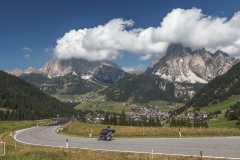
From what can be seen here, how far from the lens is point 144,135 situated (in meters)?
38.8

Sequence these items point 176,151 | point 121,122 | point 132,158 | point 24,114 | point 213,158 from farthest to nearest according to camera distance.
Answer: point 24,114, point 121,122, point 176,151, point 132,158, point 213,158

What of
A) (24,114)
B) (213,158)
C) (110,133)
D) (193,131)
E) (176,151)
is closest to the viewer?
(213,158)

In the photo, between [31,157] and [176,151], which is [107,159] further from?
[176,151]

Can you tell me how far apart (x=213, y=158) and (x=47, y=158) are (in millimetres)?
13563

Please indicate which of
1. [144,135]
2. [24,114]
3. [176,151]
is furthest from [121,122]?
[24,114]

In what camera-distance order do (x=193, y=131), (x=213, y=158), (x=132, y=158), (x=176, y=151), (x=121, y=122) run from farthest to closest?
(x=121, y=122)
(x=193, y=131)
(x=176, y=151)
(x=132, y=158)
(x=213, y=158)

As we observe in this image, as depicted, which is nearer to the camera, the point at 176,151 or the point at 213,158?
the point at 213,158

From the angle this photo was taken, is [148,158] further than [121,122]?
No

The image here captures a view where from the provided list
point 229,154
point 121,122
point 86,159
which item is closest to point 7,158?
point 86,159

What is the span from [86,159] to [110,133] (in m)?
→ 17.2

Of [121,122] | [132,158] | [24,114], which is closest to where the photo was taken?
[132,158]

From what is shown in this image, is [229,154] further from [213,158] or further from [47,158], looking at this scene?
[47,158]

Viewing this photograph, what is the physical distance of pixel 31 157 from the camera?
17594 millimetres

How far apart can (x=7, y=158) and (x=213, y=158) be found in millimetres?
16888
